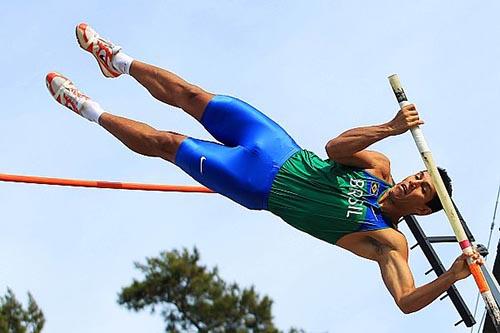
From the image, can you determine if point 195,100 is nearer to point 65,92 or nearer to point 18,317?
point 65,92

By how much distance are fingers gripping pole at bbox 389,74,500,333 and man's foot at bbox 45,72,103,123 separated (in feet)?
5.69

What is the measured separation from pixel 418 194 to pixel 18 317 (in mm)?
9477

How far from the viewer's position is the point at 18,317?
15.5 metres

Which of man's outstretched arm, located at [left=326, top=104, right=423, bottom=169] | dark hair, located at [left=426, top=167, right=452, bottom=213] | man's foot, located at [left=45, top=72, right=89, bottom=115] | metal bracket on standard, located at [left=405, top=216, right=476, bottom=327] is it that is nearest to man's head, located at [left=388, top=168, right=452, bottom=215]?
dark hair, located at [left=426, top=167, right=452, bottom=213]

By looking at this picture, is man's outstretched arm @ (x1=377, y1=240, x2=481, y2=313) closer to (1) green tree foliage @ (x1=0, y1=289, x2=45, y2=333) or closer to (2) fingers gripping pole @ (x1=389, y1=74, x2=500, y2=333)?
(2) fingers gripping pole @ (x1=389, y1=74, x2=500, y2=333)

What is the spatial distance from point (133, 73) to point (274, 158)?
966 mm

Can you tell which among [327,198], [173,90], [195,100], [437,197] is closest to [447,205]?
[437,197]

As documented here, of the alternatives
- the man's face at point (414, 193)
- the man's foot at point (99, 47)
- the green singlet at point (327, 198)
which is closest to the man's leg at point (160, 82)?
the man's foot at point (99, 47)

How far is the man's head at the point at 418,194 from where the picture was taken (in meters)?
6.82

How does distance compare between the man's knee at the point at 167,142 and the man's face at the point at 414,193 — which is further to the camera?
the man's knee at the point at 167,142

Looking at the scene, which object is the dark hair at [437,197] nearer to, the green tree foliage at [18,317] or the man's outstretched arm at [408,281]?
the man's outstretched arm at [408,281]

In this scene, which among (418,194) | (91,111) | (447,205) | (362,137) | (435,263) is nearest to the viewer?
(447,205)

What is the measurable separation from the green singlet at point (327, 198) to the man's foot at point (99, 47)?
49.3 inches

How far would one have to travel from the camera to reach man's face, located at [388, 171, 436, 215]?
6.82 meters
